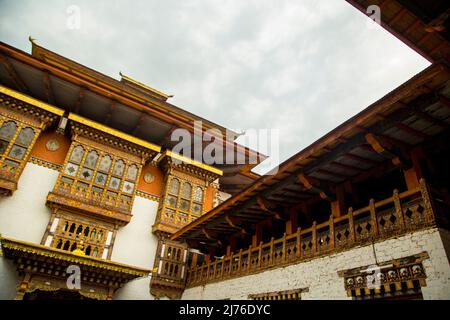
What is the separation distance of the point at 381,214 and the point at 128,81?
57.8 ft

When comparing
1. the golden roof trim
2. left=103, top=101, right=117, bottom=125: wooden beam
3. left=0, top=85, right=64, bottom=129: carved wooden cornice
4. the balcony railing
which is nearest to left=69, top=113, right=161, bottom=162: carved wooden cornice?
left=0, top=85, right=64, bottom=129: carved wooden cornice

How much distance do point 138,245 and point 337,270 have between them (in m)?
9.90

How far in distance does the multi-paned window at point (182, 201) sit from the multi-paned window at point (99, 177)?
76.0 inches

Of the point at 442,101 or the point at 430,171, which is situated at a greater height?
the point at 442,101

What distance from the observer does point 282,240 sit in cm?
940

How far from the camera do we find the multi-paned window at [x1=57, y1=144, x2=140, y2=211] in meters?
13.6

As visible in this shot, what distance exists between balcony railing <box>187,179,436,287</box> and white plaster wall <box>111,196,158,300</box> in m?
4.20

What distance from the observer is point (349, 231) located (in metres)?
7.39

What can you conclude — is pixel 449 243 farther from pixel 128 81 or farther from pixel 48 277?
pixel 128 81

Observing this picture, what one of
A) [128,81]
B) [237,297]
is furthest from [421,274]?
[128,81]

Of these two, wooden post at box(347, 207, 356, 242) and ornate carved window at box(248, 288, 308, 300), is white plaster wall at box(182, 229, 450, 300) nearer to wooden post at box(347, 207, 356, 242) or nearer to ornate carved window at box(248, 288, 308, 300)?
ornate carved window at box(248, 288, 308, 300)

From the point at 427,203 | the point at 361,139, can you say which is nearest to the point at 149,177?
the point at 361,139

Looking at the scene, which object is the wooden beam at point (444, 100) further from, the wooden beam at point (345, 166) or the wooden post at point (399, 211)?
the wooden beam at point (345, 166)

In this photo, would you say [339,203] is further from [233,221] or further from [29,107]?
[29,107]
